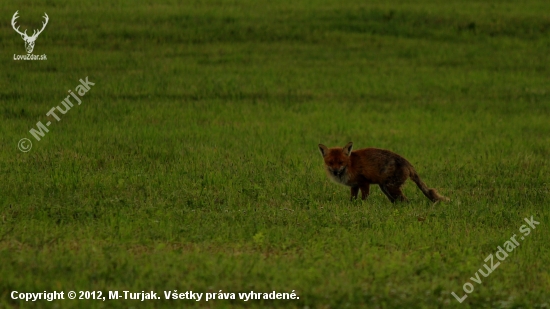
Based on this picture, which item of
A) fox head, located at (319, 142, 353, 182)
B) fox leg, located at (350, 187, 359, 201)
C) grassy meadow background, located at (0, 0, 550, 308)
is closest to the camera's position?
grassy meadow background, located at (0, 0, 550, 308)

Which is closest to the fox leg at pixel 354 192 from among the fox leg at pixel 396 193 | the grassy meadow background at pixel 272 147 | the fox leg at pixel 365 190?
the fox leg at pixel 365 190

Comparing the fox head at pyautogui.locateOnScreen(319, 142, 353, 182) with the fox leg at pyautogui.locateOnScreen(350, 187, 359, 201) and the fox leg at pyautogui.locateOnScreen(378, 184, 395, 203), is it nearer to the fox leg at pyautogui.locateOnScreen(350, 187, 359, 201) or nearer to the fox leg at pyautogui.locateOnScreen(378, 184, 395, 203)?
the fox leg at pyautogui.locateOnScreen(350, 187, 359, 201)

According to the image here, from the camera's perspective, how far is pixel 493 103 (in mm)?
22719

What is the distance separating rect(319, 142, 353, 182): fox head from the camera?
38.3 feet

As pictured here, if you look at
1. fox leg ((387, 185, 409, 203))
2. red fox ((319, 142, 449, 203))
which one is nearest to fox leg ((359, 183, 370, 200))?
red fox ((319, 142, 449, 203))

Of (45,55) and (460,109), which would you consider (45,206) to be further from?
(45,55)

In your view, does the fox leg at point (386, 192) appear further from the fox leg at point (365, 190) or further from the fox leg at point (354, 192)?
the fox leg at point (354, 192)

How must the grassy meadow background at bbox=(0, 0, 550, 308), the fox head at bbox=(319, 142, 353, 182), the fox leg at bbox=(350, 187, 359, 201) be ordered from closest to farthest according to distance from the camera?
the grassy meadow background at bbox=(0, 0, 550, 308) → the fox head at bbox=(319, 142, 353, 182) → the fox leg at bbox=(350, 187, 359, 201)

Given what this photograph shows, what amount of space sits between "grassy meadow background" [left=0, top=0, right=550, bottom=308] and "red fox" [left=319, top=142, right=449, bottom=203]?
40 centimetres

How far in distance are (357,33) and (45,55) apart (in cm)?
1092

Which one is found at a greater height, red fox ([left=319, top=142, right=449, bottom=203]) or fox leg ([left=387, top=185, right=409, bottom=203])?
red fox ([left=319, top=142, right=449, bottom=203])

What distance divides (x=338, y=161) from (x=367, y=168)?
1.38ft

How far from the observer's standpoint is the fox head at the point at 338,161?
11.7m

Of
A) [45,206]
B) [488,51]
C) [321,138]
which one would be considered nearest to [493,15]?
[488,51]
